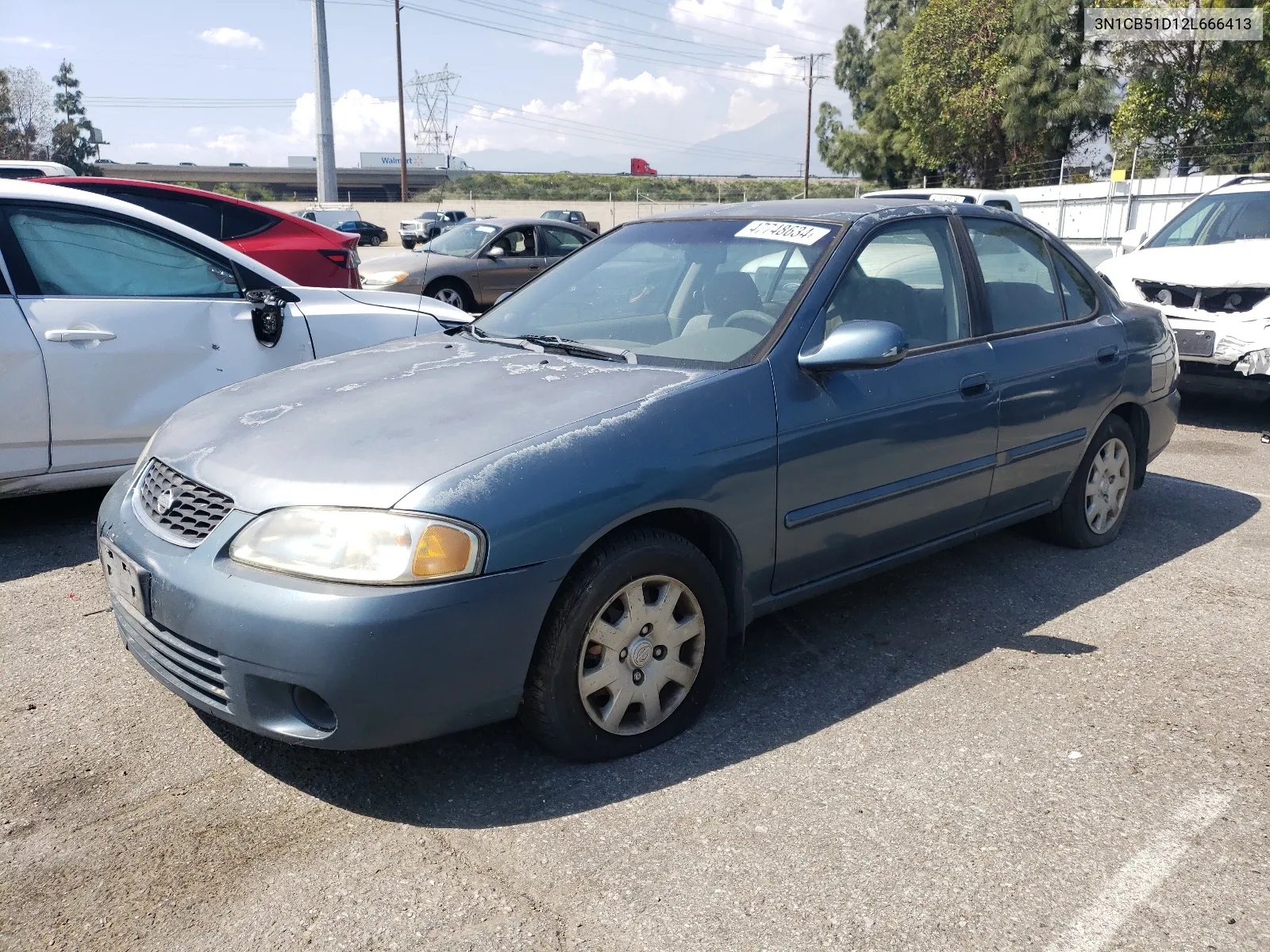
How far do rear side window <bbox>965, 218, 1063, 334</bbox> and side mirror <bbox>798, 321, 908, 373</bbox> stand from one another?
3.27 ft

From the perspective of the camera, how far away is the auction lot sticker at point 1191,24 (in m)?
28.7

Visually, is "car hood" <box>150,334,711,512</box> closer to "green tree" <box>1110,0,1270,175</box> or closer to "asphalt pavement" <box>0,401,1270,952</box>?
"asphalt pavement" <box>0,401,1270,952</box>

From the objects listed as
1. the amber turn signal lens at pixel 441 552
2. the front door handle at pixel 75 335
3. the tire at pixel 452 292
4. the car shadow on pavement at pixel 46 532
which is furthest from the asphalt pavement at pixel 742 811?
the tire at pixel 452 292

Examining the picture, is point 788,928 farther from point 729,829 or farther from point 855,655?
point 855,655

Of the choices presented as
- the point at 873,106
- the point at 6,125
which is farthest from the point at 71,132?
the point at 873,106

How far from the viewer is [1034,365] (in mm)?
4230

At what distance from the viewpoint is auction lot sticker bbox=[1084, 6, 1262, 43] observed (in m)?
28.7

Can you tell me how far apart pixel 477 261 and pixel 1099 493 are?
9.89 meters

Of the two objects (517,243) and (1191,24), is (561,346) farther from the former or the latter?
(1191,24)

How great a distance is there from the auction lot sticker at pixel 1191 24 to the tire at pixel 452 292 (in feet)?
83.9

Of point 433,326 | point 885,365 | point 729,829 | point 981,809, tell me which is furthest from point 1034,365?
point 433,326

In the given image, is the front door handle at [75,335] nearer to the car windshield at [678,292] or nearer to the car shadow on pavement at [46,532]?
the car shadow on pavement at [46,532]

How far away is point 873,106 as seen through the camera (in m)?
51.5


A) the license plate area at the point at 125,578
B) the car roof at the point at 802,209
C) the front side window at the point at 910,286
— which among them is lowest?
the license plate area at the point at 125,578
